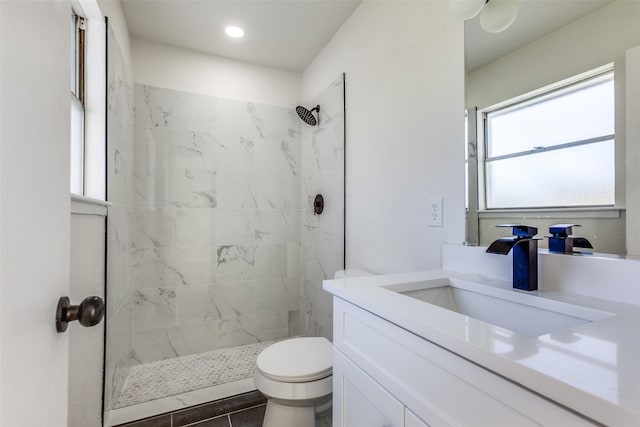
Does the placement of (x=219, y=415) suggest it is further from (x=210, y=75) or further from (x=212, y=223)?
(x=210, y=75)

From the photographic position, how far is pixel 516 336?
560mm

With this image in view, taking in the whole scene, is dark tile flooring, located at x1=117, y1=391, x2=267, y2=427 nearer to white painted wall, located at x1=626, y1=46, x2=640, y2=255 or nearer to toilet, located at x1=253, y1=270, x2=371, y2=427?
toilet, located at x1=253, y1=270, x2=371, y2=427

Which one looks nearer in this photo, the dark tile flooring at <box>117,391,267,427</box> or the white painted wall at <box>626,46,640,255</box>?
the white painted wall at <box>626,46,640,255</box>

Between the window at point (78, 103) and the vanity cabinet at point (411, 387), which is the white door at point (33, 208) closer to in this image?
the vanity cabinet at point (411, 387)

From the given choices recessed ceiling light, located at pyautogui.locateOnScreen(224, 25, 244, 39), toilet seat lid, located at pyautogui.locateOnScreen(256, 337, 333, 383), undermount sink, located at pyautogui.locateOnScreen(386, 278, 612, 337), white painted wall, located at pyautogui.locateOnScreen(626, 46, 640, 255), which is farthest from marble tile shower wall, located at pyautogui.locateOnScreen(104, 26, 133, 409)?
white painted wall, located at pyautogui.locateOnScreen(626, 46, 640, 255)

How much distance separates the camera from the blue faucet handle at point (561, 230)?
883 millimetres

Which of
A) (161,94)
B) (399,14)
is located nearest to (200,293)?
(161,94)

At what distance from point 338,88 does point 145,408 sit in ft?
7.52

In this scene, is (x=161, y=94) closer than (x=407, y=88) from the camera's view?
No

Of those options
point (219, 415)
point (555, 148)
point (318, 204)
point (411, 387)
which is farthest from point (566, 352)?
point (318, 204)

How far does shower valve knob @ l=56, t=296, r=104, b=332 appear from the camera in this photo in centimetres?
52

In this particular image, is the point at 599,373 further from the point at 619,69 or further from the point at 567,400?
the point at 619,69

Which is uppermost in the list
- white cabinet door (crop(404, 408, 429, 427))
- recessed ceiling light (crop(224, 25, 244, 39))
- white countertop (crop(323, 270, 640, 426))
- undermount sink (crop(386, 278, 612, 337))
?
recessed ceiling light (crop(224, 25, 244, 39))

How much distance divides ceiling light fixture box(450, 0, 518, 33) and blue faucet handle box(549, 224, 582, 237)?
2.28ft
